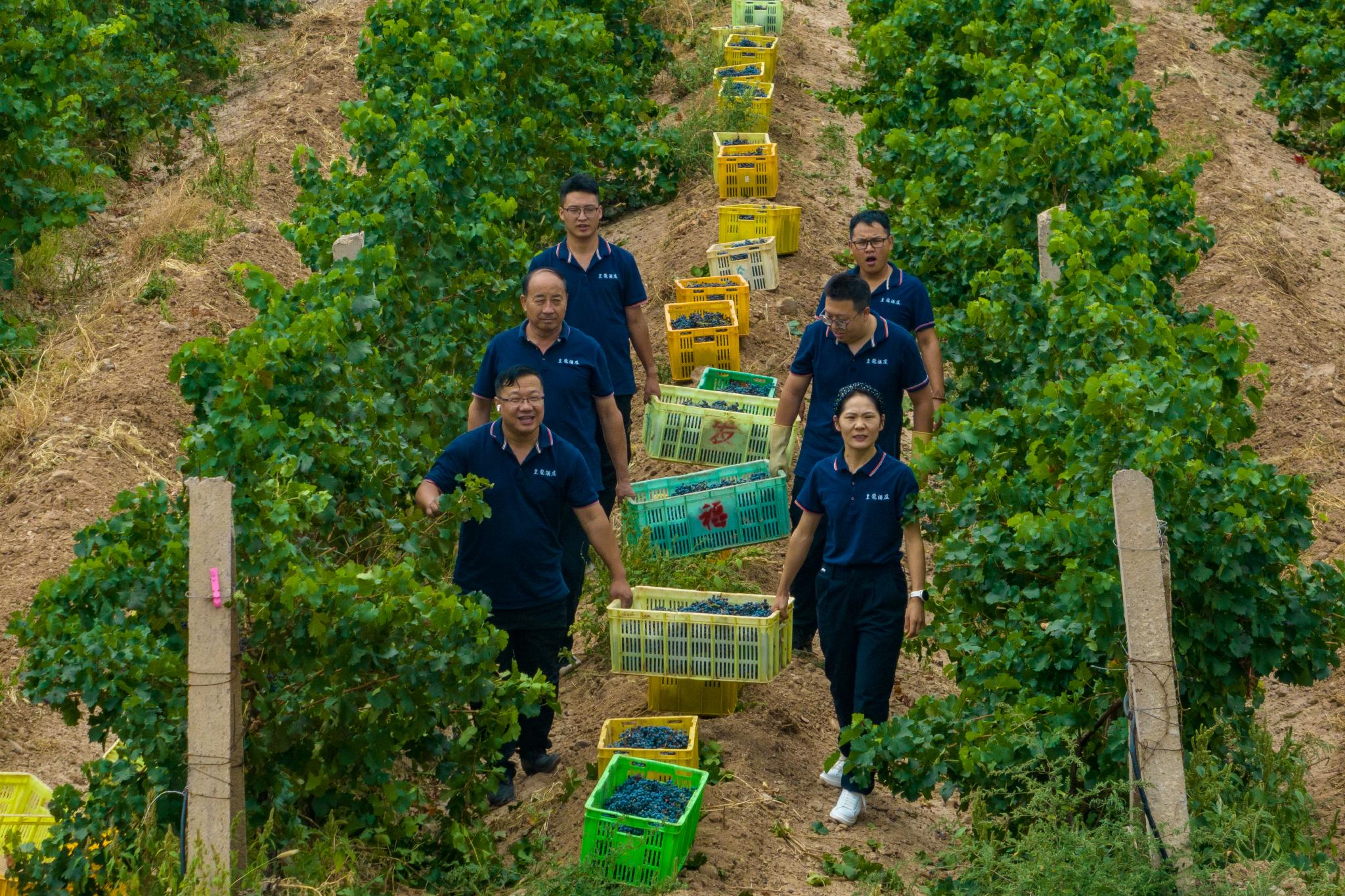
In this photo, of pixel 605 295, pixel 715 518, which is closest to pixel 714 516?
pixel 715 518

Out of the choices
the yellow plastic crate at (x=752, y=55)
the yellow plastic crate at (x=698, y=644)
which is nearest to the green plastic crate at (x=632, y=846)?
the yellow plastic crate at (x=698, y=644)

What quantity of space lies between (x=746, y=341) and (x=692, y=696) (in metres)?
4.56

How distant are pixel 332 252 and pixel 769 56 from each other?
9606mm

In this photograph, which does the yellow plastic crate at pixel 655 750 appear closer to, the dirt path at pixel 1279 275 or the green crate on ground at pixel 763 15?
the dirt path at pixel 1279 275

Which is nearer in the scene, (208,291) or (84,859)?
(84,859)

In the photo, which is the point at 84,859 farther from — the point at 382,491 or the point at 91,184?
the point at 91,184

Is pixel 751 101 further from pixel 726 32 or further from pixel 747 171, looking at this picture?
pixel 726 32

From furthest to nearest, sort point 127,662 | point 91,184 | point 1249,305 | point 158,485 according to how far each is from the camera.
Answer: point 91,184
point 1249,305
point 158,485
point 127,662

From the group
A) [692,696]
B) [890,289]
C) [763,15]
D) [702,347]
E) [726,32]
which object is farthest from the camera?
[763,15]

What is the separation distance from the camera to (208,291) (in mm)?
11539

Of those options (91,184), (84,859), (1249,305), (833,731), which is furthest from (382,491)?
(91,184)

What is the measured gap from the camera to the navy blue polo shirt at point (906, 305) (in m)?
7.47

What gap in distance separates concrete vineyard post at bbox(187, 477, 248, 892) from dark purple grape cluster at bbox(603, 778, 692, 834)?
147 centimetres

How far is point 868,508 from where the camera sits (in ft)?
19.4
